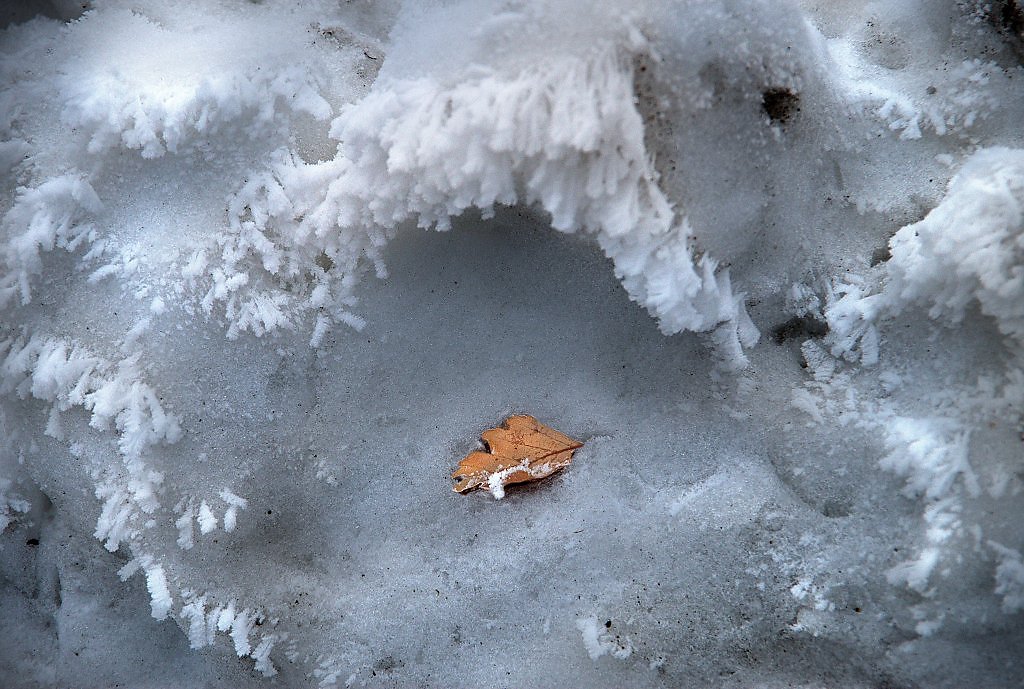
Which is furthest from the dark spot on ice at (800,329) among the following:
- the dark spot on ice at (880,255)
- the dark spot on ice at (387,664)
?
the dark spot on ice at (387,664)

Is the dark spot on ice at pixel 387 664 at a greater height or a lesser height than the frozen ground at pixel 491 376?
lesser

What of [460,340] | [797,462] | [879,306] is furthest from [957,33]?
[460,340]

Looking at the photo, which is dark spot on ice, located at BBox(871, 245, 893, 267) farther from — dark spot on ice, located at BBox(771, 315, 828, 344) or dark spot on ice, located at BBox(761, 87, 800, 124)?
dark spot on ice, located at BBox(761, 87, 800, 124)

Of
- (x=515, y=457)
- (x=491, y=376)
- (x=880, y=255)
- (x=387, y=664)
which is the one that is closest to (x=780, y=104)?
(x=880, y=255)

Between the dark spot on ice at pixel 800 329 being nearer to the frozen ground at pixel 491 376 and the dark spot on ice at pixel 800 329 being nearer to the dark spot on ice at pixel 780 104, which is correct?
the frozen ground at pixel 491 376

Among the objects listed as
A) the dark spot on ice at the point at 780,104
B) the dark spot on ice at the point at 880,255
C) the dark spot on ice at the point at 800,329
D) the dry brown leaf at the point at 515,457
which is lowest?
the dry brown leaf at the point at 515,457

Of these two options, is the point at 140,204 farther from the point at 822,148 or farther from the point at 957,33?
the point at 957,33

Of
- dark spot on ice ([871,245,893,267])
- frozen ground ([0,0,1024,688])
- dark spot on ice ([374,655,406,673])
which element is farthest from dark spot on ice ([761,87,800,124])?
dark spot on ice ([374,655,406,673])

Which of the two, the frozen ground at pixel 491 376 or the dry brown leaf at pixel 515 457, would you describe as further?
the dry brown leaf at pixel 515 457
